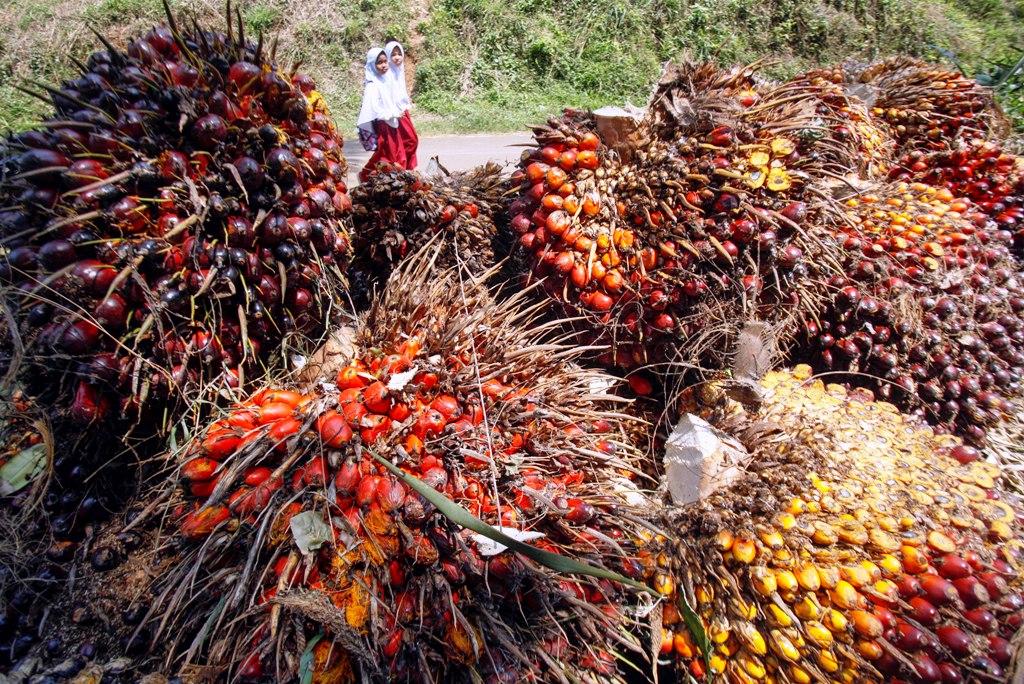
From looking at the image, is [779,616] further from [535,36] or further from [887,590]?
[535,36]

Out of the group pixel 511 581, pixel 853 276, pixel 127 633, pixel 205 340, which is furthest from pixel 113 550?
pixel 853 276

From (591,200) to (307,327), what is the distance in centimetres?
109

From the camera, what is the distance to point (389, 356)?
152 centimetres

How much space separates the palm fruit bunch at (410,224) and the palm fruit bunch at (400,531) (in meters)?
0.74

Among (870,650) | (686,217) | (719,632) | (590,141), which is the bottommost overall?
(719,632)

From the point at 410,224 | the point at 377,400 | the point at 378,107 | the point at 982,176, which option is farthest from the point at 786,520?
the point at 378,107

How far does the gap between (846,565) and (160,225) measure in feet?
6.80

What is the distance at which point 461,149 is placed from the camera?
30.0 ft

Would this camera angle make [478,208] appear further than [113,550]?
Yes

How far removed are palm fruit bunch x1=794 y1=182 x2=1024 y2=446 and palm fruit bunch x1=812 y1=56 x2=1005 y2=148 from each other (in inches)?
38.0

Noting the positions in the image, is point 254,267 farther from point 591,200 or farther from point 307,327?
point 591,200

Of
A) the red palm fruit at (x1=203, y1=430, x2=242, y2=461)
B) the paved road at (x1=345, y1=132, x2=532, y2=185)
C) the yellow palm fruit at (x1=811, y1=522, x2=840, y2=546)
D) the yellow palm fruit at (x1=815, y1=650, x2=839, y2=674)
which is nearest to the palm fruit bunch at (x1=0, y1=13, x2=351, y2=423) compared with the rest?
the red palm fruit at (x1=203, y1=430, x2=242, y2=461)

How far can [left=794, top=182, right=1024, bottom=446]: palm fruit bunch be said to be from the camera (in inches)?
83.7

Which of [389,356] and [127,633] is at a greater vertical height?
[389,356]
